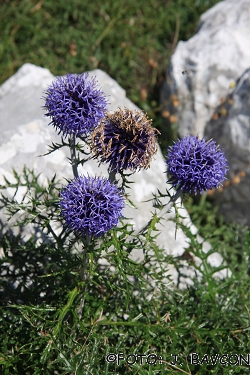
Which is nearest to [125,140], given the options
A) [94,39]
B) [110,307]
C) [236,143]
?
[110,307]

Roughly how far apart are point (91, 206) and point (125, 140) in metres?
0.47

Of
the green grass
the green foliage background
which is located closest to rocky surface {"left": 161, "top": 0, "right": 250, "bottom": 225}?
the green foliage background

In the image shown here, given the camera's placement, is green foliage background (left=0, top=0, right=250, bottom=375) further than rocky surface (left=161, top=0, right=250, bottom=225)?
No

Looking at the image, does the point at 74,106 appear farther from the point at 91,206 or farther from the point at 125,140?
the point at 91,206

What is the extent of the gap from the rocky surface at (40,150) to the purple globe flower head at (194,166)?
1287 mm

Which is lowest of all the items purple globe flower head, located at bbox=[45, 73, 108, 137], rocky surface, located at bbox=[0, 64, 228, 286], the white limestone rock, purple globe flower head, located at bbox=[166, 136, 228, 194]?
purple globe flower head, located at bbox=[166, 136, 228, 194]

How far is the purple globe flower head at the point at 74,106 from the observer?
322 cm

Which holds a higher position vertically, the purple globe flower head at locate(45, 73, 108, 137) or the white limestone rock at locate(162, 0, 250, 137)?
the white limestone rock at locate(162, 0, 250, 137)

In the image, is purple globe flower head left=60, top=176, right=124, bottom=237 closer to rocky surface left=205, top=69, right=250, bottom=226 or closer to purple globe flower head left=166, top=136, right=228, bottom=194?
purple globe flower head left=166, top=136, right=228, bottom=194

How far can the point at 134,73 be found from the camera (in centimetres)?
690

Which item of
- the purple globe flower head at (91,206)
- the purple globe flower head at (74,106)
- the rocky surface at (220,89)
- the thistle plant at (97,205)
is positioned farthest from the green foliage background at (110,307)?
the purple globe flower head at (74,106)

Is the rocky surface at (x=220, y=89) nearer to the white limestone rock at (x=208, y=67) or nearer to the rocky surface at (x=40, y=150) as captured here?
the white limestone rock at (x=208, y=67)

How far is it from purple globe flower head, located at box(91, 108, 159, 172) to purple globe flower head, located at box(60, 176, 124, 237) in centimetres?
19

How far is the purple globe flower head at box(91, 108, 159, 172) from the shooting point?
311 centimetres
